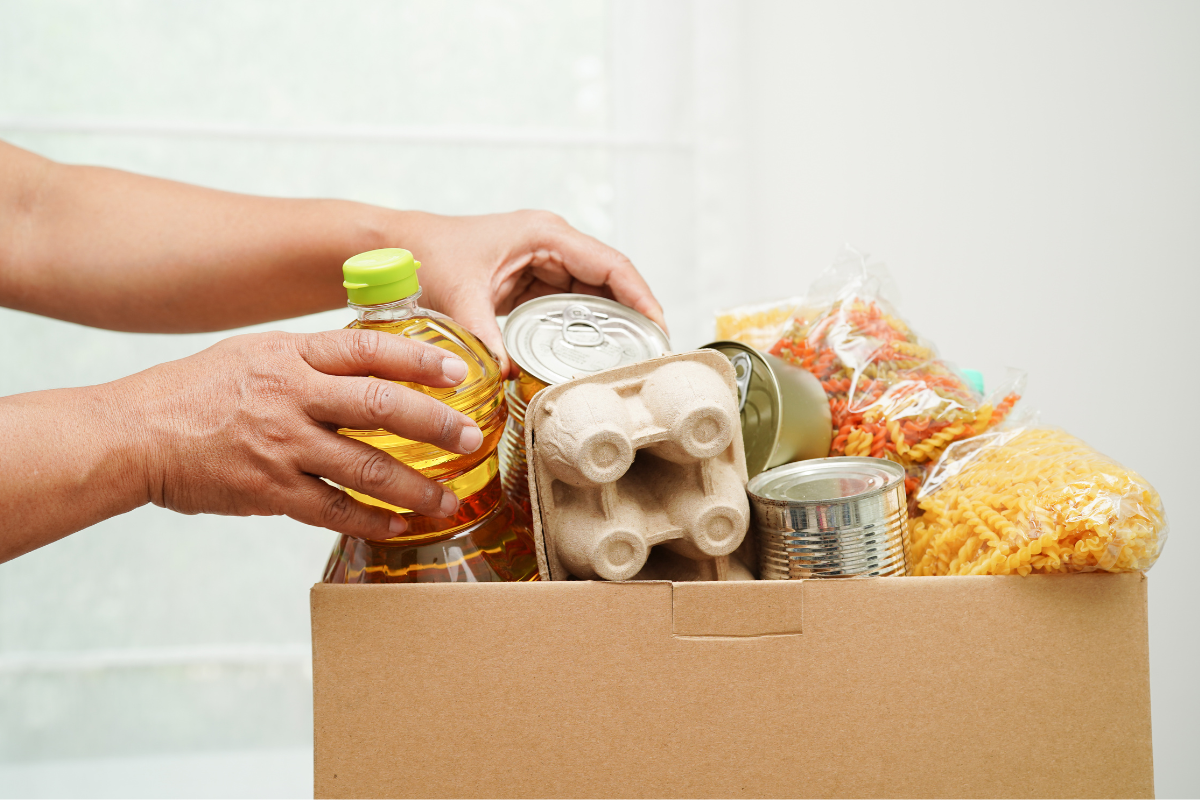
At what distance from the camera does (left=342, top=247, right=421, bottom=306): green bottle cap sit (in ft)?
2.13

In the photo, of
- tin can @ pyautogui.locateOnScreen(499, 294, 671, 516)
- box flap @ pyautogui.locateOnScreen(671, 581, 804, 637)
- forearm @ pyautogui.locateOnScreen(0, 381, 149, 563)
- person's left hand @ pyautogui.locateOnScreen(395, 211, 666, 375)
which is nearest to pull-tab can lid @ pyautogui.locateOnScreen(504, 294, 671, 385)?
tin can @ pyautogui.locateOnScreen(499, 294, 671, 516)

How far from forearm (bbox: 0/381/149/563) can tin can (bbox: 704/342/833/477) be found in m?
0.52

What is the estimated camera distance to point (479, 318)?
0.89 meters

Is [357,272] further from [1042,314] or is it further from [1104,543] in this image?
[1042,314]

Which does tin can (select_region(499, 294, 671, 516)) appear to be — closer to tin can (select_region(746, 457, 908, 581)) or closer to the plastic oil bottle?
the plastic oil bottle

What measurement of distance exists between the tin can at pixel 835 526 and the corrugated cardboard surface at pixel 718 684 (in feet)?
0.12

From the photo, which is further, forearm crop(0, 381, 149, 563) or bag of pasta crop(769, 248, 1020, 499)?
bag of pasta crop(769, 248, 1020, 499)

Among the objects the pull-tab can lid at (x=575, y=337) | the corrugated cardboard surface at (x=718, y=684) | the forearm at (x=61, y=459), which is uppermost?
the pull-tab can lid at (x=575, y=337)

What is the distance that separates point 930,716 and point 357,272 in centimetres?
55

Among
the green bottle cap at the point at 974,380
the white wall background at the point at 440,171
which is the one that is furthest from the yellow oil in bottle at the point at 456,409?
the white wall background at the point at 440,171

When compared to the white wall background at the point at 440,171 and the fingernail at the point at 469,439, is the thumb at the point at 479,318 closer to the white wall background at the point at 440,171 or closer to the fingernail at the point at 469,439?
the fingernail at the point at 469,439

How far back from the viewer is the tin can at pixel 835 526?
64 centimetres

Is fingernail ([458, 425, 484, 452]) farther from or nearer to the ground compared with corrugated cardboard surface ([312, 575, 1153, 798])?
farther from the ground

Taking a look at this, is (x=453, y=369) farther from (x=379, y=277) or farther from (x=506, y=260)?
(x=506, y=260)
